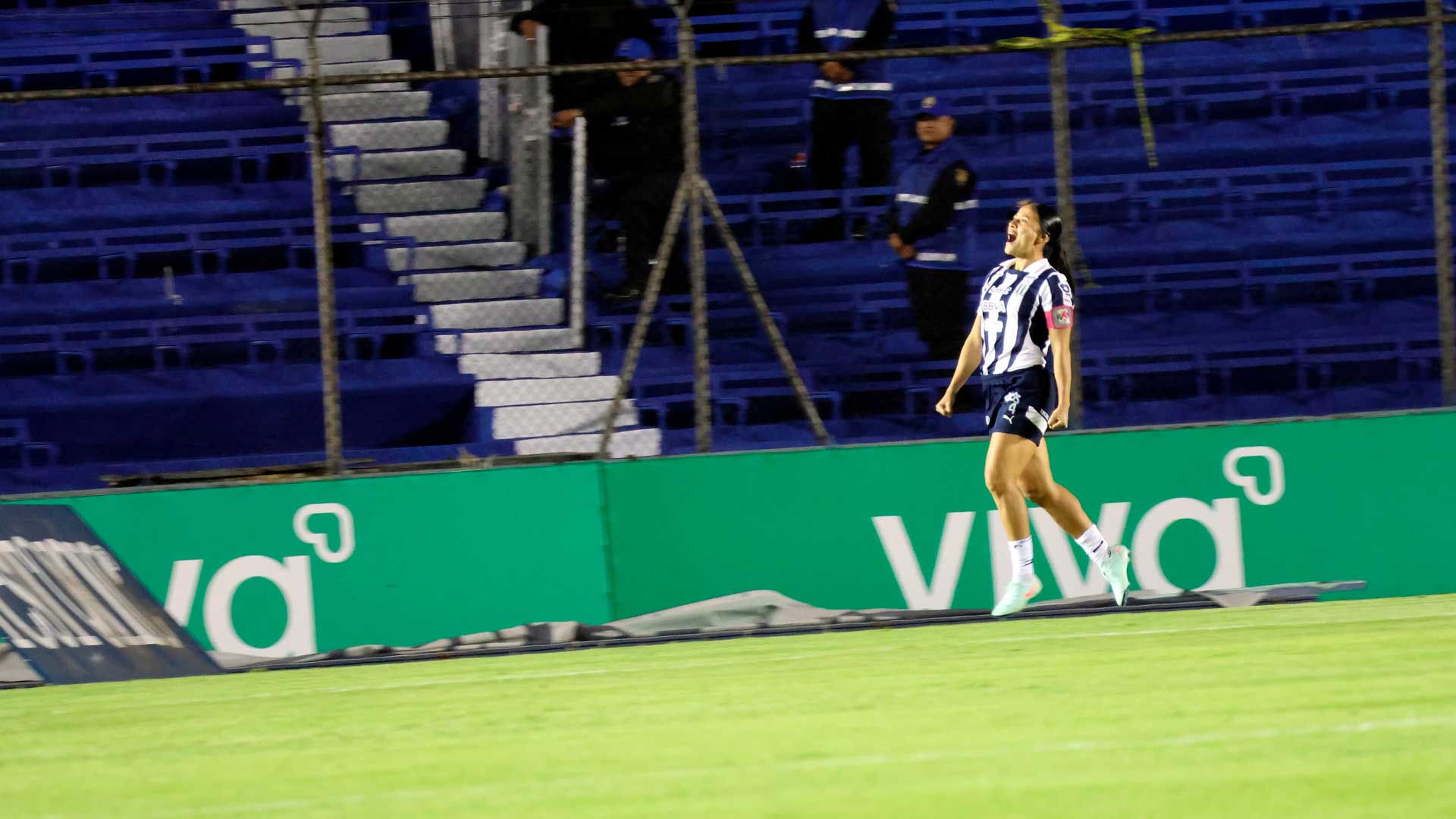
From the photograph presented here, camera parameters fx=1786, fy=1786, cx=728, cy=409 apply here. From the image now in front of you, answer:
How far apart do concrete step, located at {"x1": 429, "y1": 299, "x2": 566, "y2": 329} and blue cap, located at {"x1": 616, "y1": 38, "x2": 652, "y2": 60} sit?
2186 mm

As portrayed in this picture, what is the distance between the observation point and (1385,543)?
975 centimetres

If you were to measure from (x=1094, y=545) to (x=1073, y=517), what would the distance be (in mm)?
180

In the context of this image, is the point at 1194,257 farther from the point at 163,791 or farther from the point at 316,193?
the point at 163,791

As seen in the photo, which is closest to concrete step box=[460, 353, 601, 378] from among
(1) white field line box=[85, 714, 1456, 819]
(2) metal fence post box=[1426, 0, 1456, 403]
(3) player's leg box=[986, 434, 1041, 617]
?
(3) player's leg box=[986, 434, 1041, 617]

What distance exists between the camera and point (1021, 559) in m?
9.12

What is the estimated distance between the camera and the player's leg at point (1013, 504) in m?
8.93

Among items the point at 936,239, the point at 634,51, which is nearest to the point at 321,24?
the point at 634,51

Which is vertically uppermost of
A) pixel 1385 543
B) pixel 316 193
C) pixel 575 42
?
pixel 575 42

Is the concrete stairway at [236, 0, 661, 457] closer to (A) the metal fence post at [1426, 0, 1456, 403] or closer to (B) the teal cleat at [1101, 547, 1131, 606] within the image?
(B) the teal cleat at [1101, 547, 1131, 606]

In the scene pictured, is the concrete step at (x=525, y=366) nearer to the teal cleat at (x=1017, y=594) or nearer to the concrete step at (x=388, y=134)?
the concrete step at (x=388, y=134)

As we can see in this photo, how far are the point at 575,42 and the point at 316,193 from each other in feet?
12.4

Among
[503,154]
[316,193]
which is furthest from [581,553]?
[503,154]

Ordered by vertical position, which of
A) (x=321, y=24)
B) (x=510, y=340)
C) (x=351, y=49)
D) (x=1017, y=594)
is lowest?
(x=1017, y=594)

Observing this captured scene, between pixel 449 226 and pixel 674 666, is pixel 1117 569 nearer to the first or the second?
pixel 674 666
